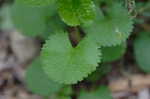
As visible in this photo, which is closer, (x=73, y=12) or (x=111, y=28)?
(x=73, y=12)

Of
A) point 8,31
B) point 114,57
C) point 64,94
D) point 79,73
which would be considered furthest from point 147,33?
point 8,31

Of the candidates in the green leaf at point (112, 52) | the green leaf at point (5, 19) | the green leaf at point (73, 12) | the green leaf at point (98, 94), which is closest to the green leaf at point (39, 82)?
the green leaf at point (98, 94)

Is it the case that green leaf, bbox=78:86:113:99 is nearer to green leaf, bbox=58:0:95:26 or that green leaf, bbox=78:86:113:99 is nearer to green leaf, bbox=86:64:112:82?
green leaf, bbox=86:64:112:82

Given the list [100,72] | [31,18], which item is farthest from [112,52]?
[31,18]

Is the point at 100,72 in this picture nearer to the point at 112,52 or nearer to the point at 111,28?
the point at 112,52

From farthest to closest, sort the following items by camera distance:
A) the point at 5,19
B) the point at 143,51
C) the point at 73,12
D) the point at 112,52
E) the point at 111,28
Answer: the point at 5,19, the point at 143,51, the point at 112,52, the point at 111,28, the point at 73,12

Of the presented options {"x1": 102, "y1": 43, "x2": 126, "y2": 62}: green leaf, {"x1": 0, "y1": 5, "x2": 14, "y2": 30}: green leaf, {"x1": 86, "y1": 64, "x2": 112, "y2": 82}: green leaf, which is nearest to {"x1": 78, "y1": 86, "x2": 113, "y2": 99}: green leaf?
{"x1": 86, "y1": 64, "x2": 112, "y2": 82}: green leaf

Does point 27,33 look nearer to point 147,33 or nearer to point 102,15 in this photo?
point 102,15
